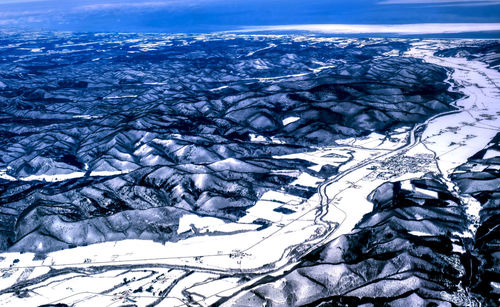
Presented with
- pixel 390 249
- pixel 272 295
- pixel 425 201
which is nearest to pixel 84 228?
pixel 272 295

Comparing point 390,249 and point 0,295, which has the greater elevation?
point 390,249

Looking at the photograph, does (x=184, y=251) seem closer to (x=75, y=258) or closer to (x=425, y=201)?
(x=75, y=258)

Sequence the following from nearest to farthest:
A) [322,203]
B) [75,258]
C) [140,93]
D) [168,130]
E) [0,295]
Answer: [0,295] → [75,258] → [322,203] → [168,130] → [140,93]

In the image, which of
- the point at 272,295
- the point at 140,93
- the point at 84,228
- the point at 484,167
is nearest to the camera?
the point at 272,295

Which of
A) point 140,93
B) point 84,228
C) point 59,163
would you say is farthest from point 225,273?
point 140,93

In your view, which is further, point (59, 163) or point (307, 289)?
point (59, 163)

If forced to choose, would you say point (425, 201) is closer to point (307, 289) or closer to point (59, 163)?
point (307, 289)
